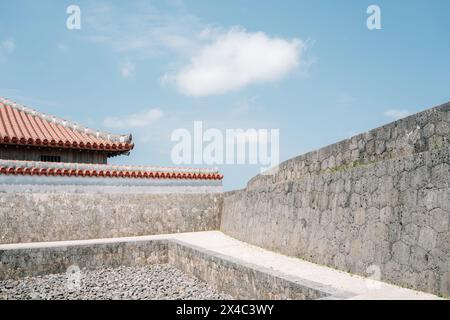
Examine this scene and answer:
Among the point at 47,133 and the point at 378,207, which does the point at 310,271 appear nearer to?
the point at 378,207

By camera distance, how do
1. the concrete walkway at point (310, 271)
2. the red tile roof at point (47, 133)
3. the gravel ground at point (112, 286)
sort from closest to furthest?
the concrete walkway at point (310, 271) < the gravel ground at point (112, 286) < the red tile roof at point (47, 133)

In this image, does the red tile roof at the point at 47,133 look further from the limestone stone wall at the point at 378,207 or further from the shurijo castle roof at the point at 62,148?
the limestone stone wall at the point at 378,207

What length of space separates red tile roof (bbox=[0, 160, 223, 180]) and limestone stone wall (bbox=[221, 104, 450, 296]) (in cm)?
528

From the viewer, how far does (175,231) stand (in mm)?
14641

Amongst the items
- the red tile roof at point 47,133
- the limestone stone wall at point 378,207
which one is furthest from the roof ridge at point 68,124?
the limestone stone wall at point 378,207

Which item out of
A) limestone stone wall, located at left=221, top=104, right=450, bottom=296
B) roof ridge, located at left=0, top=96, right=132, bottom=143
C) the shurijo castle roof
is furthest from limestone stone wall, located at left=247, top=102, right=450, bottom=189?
roof ridge, located at left=0, top=96, right=132, bottom=143

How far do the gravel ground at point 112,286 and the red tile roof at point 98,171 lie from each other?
376cm

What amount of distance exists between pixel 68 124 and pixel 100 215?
4.68 meters

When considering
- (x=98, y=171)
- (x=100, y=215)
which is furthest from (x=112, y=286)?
(x=98, y=171)

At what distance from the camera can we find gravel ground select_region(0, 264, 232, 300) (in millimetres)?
8773

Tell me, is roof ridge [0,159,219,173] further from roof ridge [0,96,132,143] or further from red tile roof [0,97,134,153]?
roof ridge [0,96,132,143]

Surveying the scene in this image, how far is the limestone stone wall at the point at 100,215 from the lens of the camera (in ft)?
39.8
